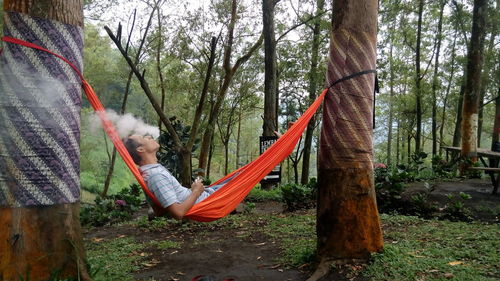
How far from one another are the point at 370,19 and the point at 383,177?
3153 mm

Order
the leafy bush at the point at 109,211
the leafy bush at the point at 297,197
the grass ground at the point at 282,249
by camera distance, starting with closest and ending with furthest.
Result: the grass ground at the point at 282,249
the leafy bush at the point at 297,197
the leafy bush at the point at 109,211

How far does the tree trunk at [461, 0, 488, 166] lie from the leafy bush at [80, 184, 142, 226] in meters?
6.42

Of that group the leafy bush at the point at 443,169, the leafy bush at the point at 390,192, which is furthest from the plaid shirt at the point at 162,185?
the leafy bush at the point at 443,169

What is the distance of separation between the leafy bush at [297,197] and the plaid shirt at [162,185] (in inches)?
116

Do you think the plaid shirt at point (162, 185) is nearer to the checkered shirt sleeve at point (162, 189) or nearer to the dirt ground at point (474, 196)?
the checkered shirt sleeve at point (162, 189)

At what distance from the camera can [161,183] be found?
8.41 ft

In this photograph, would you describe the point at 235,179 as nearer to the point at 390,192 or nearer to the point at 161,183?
the point at 161,183

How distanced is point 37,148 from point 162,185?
83 cm

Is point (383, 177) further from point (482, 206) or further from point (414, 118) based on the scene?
point (414, 118)

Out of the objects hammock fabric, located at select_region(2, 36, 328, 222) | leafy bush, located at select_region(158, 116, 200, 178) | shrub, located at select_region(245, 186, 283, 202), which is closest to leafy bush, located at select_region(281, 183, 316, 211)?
shrub, located at select_region(245, 186, 283, 202)

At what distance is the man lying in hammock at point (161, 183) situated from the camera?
8.26ft

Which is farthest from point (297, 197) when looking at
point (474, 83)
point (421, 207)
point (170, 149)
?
point (474, 83)

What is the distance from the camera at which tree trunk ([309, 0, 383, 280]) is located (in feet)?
8.19

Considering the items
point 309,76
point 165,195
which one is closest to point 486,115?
point 309,76
